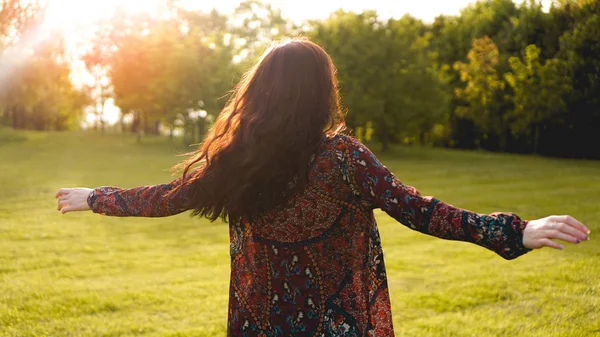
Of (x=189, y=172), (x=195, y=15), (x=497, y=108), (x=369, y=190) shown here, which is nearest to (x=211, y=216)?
(x=189, y=172)

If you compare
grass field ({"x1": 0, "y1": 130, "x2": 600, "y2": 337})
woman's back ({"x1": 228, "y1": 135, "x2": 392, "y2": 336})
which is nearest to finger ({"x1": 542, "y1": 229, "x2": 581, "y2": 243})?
woman's back ({"x1": 228, "y1": 135, "x2": 392, "y2": 336})

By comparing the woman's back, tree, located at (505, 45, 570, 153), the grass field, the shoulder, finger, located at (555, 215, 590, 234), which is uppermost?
tree, located at (505, 45, 570, 153)

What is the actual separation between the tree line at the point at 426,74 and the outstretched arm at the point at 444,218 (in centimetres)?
2623

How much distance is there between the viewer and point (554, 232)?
6.46ft

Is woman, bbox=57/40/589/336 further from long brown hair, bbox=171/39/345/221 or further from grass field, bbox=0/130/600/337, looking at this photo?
grass field, bbox=0/130/600/337

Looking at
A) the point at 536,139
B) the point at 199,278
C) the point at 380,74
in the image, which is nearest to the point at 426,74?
the point at 380,74

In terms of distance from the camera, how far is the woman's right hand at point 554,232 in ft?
6.41

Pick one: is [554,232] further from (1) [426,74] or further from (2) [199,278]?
(1) [426,74]

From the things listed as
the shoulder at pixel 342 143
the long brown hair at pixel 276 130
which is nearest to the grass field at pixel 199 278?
the long brown hair at pixel 276 130

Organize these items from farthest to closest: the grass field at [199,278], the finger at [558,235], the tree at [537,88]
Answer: the tree at [537,88] < the grass field at [199,278] < the finger at [558,235]

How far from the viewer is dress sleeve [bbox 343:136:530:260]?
2.08m

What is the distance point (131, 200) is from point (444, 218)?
122 centimetres

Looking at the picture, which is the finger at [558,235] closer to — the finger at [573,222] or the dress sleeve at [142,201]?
the finger at [573,222]

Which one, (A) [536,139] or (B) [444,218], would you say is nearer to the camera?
(B) [444,218]
